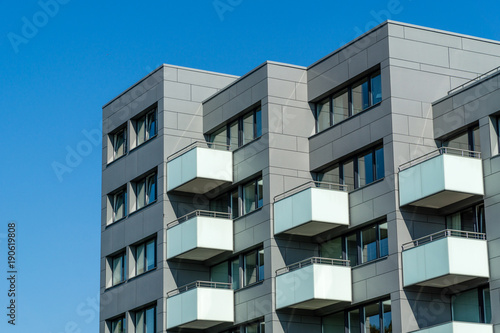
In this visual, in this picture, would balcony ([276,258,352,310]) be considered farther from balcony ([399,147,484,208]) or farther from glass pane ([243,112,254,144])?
glass pane ([243,112,254,144])

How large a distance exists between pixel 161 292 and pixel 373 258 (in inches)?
480

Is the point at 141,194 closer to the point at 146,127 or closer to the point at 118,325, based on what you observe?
the point at 146,127

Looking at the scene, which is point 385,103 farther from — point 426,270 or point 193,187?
point 193,187

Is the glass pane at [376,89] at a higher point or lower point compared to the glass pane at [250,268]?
higher

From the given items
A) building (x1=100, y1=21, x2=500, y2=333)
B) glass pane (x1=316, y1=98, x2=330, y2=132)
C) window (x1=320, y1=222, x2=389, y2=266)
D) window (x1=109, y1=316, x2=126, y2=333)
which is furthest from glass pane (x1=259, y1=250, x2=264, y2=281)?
window (x1=109, y1=316, x2=126, y2=333)

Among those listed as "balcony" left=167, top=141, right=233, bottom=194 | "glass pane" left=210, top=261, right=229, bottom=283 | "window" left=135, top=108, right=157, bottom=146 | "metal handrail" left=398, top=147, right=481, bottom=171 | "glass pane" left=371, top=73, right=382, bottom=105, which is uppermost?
"window" left=135, top=108, right=157, bottom=146

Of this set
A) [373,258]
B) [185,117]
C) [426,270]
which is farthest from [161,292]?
[426,270]

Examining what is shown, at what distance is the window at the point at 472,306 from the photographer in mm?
41625

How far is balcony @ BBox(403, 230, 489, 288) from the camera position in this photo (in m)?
40.7

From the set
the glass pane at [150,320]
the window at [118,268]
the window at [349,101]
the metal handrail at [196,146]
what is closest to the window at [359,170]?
the window at [349,101]

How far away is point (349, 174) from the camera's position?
4788 centimetres

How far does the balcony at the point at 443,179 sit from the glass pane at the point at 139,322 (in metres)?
17.5

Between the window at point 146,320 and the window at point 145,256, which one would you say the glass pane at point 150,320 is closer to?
the window at point 146,320

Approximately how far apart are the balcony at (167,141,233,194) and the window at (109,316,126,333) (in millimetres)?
8000
